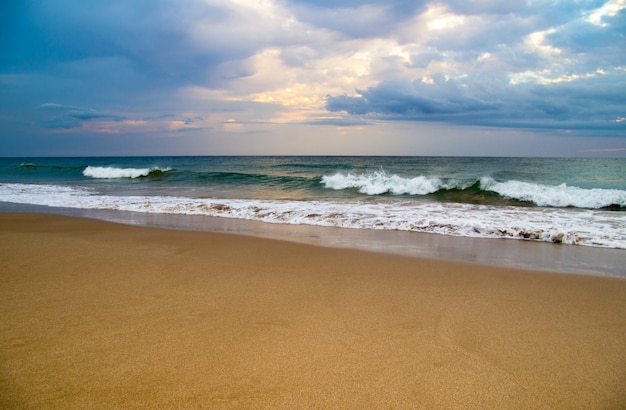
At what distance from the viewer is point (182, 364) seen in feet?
7.79

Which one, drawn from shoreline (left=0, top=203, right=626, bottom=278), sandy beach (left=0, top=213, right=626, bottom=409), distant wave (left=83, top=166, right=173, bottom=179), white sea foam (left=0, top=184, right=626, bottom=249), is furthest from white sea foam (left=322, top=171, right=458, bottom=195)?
distant wave (left=83, top=166, right=173, bottom=179)

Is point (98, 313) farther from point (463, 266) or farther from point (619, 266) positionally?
point (619, 266)

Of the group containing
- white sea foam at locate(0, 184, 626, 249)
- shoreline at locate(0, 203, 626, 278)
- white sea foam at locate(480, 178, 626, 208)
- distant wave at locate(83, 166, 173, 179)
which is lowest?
shoreline at locate(0, 203, 626, 278)

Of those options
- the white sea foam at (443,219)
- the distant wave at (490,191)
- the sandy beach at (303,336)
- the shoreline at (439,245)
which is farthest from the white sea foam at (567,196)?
the sandy beach at (303,336)

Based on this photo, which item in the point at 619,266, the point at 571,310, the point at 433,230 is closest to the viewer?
the point at 571,310

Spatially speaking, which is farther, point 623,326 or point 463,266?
point 463,266

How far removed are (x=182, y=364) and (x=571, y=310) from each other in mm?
3574

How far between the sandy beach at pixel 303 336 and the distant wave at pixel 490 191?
11.4 m

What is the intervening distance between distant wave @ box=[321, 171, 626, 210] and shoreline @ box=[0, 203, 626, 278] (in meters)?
8.64

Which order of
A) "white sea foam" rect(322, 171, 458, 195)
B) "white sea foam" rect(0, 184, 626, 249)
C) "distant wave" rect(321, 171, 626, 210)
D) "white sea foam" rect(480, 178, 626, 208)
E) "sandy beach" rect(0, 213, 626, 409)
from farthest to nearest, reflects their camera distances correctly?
"white sea foam" rect(322, 171, 458, 195), "distant wave" rect(321, 171, 626, 210), "white sea foam" rect(480, 178, 626, 208), "white sea foam" rect(0, 184, 626, 249), "sandy beach" rect(0, 213, 626, 409)

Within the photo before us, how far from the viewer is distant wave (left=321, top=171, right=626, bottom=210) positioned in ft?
45.8

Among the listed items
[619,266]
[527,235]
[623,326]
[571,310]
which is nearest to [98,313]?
[571,310]

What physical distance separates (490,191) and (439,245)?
12502mm

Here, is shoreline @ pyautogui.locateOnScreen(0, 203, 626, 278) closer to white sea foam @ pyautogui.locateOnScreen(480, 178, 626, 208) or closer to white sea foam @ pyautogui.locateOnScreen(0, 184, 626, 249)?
white sea foam @ pyautogui.locateOnScreen(0, 184, 626, 249)
